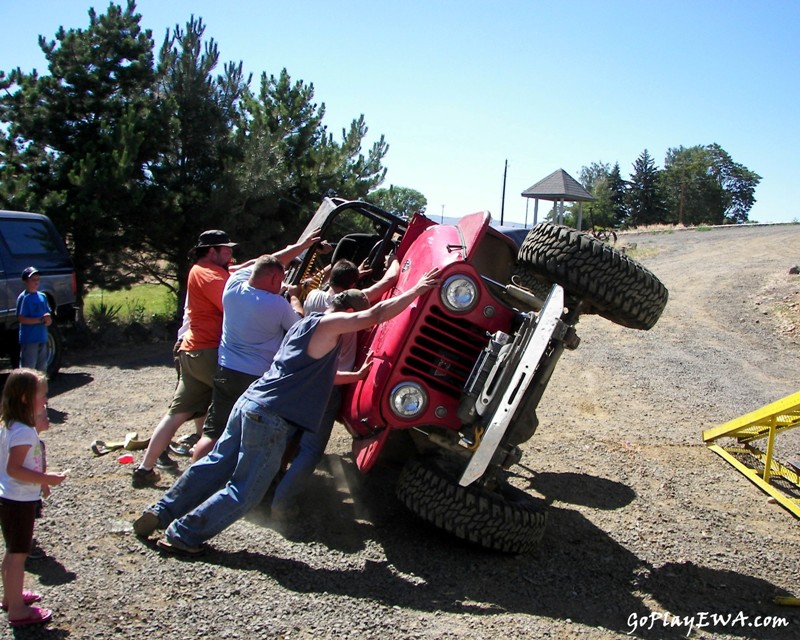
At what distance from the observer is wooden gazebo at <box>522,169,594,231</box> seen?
2369 centimetres

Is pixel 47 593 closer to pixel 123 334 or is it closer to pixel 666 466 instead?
pixel 666 466

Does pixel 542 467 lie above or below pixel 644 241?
below

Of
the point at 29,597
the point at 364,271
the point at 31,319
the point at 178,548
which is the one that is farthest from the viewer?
the point at 31,319

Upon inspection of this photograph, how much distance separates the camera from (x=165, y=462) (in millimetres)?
5848

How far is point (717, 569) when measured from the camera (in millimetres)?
4586

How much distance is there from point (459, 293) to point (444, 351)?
0.37 m

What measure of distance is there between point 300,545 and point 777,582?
2.81m

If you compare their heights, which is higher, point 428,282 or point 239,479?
point 428,282

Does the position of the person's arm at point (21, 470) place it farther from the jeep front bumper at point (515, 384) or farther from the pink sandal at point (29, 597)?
the jeep front bumper at point (515, 384)

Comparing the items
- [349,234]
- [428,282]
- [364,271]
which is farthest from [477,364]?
[349,234]

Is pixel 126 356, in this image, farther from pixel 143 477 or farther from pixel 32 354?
→ pixel 143 477

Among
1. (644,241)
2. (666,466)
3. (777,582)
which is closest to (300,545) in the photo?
(777,582)

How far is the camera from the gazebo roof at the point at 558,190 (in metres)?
23.7

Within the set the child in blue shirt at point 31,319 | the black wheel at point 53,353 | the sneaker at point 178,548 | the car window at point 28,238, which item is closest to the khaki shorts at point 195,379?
the sneaker at point 178,548
